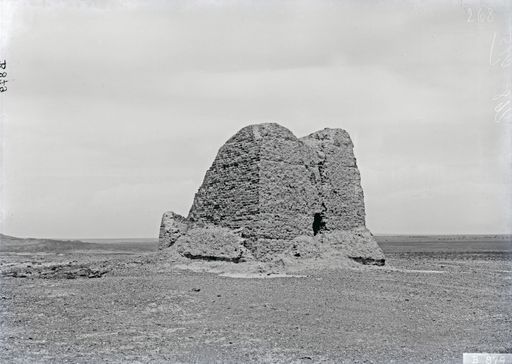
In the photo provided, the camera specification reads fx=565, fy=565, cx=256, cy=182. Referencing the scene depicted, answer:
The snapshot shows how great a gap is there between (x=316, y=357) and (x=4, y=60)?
7374mm

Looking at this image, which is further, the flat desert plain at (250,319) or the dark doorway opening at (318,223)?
the dark doorway opening at (318,223)

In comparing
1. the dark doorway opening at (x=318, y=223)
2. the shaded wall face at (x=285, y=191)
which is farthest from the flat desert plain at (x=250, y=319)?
the dark doorway opening at (x=318, y=223)

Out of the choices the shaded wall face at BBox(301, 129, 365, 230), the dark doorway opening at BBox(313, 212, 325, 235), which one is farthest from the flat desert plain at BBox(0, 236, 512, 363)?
the shaded wall face at BBox(301, 129, 365, 230)

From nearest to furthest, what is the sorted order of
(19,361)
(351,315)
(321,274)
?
(19,361), (351,315), (321,274)

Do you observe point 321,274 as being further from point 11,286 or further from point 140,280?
point 11,286

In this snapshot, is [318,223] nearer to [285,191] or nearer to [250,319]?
[285,191]

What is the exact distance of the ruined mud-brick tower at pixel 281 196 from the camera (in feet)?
60.0

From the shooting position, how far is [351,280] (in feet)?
53.4

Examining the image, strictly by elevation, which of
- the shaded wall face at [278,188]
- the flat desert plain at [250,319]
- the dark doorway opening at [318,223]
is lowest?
the flat desert plain at [250,319]

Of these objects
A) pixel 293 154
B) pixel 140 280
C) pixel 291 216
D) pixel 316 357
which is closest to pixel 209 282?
pixel 140 280

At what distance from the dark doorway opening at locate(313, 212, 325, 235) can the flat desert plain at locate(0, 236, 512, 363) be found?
364cm

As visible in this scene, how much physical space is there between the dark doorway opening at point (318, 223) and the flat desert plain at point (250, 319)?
143 inches

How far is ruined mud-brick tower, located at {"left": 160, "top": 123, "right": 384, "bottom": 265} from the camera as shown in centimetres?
1830

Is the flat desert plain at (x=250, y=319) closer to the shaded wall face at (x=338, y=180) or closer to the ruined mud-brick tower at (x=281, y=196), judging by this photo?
the ruined mud-brick tower at (x=281, y=196)
